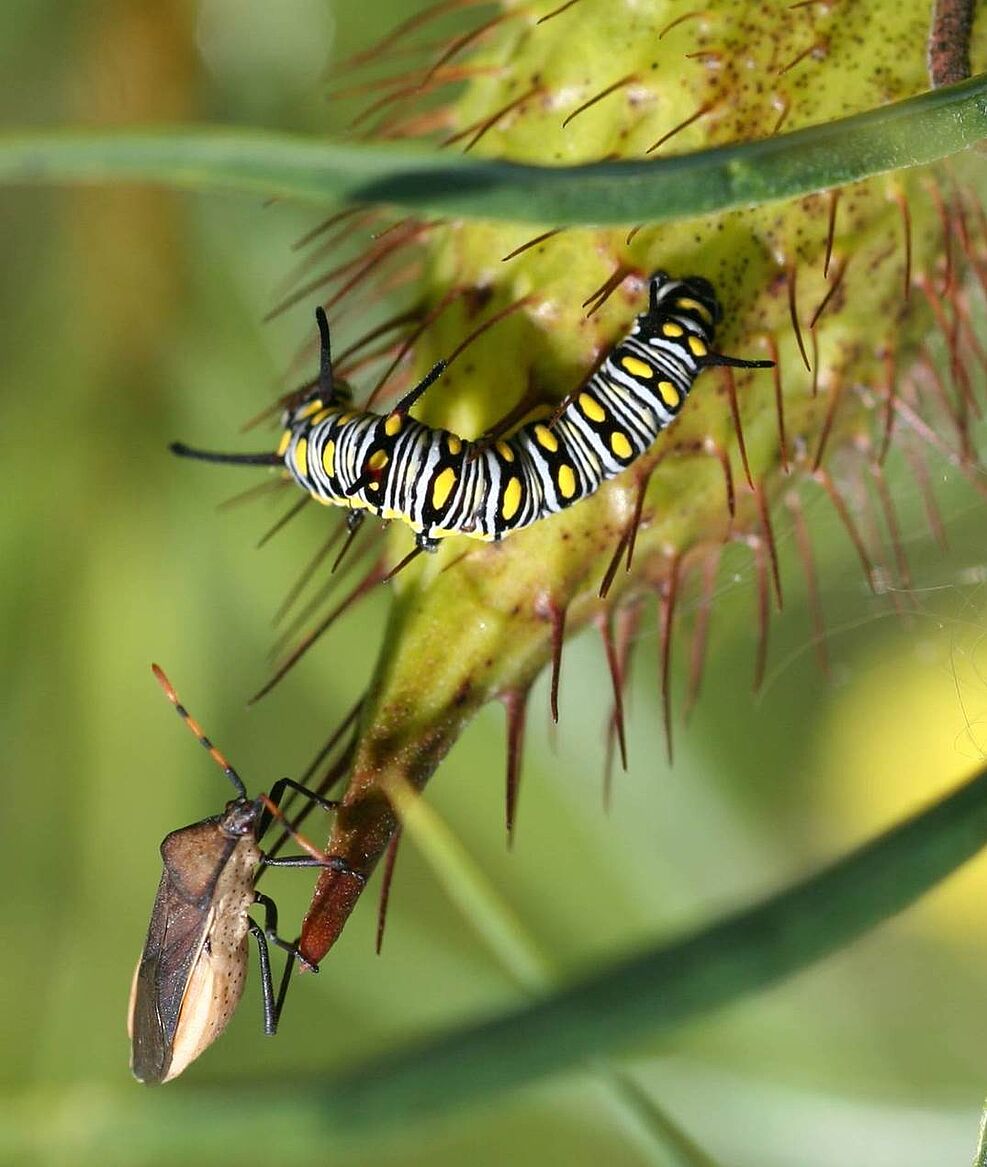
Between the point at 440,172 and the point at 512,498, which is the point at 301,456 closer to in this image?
the point at 512,498

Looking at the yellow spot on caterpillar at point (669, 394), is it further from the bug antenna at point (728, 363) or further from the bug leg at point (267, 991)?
the bug leg at point (267, 991)

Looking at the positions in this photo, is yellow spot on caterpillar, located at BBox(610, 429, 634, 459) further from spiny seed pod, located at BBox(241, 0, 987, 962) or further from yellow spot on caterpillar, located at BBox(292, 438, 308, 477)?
yellow spot on caterpillar, located at BBox(292, 438, 308, 477)

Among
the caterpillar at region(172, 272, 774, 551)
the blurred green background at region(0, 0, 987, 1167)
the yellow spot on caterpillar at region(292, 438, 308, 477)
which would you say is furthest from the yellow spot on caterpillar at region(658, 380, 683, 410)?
the blurred green background at region(0, 0, 987, 1167)

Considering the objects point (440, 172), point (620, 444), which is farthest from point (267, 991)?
point (440, 172)

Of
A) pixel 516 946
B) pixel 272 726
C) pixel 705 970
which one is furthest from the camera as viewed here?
pixel 272 726

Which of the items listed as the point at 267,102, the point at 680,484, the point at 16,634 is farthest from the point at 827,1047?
the point at 267,102
